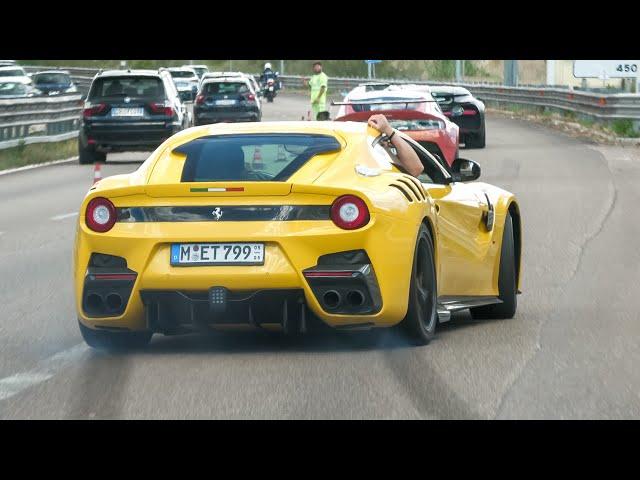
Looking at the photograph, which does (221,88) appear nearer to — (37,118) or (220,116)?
(220,116)

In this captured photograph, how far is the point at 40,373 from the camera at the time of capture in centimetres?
828

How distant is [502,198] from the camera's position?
34.9 feet

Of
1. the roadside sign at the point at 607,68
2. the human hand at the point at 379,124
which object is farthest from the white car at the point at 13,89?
the human hand at the point at 379,124

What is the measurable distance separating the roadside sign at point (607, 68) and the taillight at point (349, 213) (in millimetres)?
36093

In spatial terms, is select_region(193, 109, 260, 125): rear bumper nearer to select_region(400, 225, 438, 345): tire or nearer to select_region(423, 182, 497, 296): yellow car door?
select_region(423, 182, 497, 296): yellow car door

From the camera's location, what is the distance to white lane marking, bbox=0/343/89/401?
778 cm

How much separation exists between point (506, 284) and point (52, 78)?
58752 millimetres

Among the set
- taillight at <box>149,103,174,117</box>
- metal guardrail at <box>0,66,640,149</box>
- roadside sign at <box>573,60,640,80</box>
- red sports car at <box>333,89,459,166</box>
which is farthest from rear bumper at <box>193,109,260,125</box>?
red sports car at <box>333,89,459,166</box>

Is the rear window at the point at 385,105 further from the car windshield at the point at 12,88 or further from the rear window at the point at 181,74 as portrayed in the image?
the rear window at the point at 181,74

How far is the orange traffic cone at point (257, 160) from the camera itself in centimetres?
898

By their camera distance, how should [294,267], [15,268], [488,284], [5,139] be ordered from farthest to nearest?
[5,139] < [15,268] < [488,284] < [294,267]
